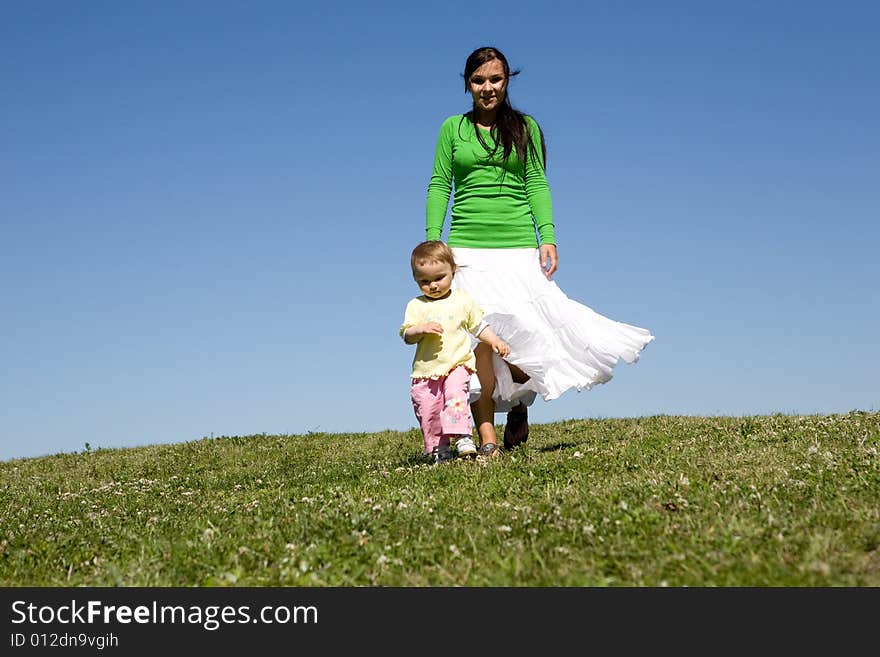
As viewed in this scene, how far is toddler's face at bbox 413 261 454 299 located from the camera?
11.6 metres

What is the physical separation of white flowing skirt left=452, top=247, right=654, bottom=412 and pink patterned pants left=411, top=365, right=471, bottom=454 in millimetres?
627

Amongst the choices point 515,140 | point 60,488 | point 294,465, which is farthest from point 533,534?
point 60,488

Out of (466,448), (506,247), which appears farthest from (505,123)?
(466,448)

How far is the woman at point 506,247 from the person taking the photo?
1232 cm

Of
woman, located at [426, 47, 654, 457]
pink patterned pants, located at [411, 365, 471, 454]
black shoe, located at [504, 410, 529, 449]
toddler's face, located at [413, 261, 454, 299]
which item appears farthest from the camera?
black shoe, located at [504, 410, 529, 449]

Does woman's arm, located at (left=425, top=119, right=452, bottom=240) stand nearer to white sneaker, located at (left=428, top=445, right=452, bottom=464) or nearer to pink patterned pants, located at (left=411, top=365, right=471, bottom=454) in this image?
pink patterned pants, located at (left=411, top=365, right=471, bottom=454)

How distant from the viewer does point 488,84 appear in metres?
12.2

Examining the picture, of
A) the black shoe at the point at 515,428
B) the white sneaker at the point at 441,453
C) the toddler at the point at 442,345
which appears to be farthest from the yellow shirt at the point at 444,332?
the black shoe at the point at 515,428

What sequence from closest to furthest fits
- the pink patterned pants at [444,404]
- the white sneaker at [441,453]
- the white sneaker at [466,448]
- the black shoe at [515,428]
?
the pink patterned pants at [444,404]
the white sneaker at [466,448]
the white sneaker at [441,453]
the black shoe at [515,428]

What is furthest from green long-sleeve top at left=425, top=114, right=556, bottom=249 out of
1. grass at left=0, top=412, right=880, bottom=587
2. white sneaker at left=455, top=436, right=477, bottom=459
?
grass at left=0, top=412, right=880, bottom=587

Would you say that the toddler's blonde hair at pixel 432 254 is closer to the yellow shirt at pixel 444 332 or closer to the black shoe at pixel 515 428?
the yellow shirt at pixel 444 332

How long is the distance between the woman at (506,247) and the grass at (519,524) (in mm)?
1193

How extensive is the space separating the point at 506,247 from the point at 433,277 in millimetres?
1426
